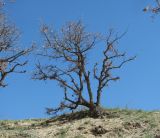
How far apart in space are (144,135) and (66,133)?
283 centimetres

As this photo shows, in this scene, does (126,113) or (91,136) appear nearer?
(91,136)

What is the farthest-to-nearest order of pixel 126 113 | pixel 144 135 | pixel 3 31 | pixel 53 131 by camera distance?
pixel 3 31, pixel 126 113, pixel 53 131, pixel 144 135

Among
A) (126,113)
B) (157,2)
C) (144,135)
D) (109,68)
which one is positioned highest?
(157,2)

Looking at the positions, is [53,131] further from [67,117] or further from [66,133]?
[67,117]

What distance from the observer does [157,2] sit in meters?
19.7

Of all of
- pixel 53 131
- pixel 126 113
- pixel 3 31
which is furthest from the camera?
pixel 3 31

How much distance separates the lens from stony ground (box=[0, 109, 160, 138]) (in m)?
18.0

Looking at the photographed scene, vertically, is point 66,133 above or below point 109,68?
below

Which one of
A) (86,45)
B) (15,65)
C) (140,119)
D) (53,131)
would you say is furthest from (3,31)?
(140,119)

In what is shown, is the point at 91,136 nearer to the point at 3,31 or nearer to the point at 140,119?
the point at 140,119

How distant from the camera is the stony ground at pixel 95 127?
1797 cm

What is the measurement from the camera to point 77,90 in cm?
2183

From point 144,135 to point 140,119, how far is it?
6.72ft

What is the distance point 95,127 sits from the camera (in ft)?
61.1
